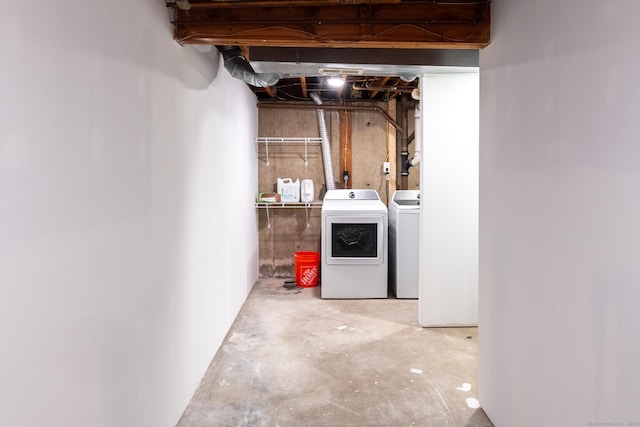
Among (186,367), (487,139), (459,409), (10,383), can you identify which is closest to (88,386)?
(10,383)

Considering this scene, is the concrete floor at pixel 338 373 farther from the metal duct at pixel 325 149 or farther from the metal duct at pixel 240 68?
the metal duct at pixel 240 68

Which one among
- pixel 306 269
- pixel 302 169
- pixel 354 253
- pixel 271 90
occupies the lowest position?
pixel 306 269

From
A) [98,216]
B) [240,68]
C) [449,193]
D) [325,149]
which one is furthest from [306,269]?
[98,216]

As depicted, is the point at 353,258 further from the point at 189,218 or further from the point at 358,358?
the point at 189,218

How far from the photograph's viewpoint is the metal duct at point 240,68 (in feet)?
9.89

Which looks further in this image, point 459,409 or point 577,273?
point 459,409

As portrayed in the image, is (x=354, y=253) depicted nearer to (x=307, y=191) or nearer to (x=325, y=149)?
(x=307, y=191)

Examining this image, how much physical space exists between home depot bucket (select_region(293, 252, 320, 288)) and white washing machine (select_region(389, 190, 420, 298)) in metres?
0.97

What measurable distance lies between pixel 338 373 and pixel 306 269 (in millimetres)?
2247

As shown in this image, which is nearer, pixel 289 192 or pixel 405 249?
pixel 405 249

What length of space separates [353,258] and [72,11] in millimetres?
3607

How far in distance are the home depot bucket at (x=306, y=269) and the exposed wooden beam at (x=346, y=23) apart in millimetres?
3111

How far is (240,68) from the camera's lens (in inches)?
123

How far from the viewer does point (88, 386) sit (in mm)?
1285
